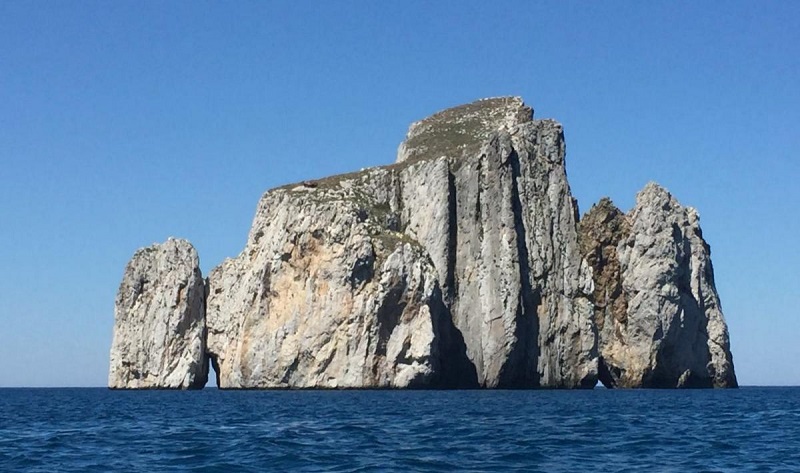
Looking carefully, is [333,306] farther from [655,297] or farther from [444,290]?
[655,297]

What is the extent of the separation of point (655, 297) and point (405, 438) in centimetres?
7067

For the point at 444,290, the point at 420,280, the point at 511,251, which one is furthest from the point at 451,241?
the point at 420,280

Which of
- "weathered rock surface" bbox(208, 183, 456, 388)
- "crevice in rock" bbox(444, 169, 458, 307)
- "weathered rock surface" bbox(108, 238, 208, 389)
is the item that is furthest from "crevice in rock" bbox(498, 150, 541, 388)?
"weathered rock surface" bbox(108, 238, 208, 389)

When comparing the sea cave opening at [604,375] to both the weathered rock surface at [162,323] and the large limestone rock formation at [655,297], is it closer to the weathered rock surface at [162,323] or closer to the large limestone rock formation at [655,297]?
the large limestone rock formation at [655,297]

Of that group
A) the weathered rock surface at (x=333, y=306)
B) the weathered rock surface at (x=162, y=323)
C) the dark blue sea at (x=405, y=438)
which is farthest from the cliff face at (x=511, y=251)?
the dark blue sea at (x=405, y=438)

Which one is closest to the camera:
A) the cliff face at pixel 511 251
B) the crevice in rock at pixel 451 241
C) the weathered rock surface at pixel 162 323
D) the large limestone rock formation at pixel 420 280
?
the large limestone rock formation at pixel 420 280

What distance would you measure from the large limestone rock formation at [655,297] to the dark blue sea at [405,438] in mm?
38723

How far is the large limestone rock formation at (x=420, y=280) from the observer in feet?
333

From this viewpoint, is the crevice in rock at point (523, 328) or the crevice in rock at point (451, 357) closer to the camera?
the crevice in rock at point (523, 328)

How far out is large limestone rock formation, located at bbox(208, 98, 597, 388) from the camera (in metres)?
101

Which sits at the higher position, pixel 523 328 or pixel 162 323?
pixel 162 323

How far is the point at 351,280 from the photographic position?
103 m

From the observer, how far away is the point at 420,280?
10294 centimetres

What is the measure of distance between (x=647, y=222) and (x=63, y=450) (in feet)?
272
